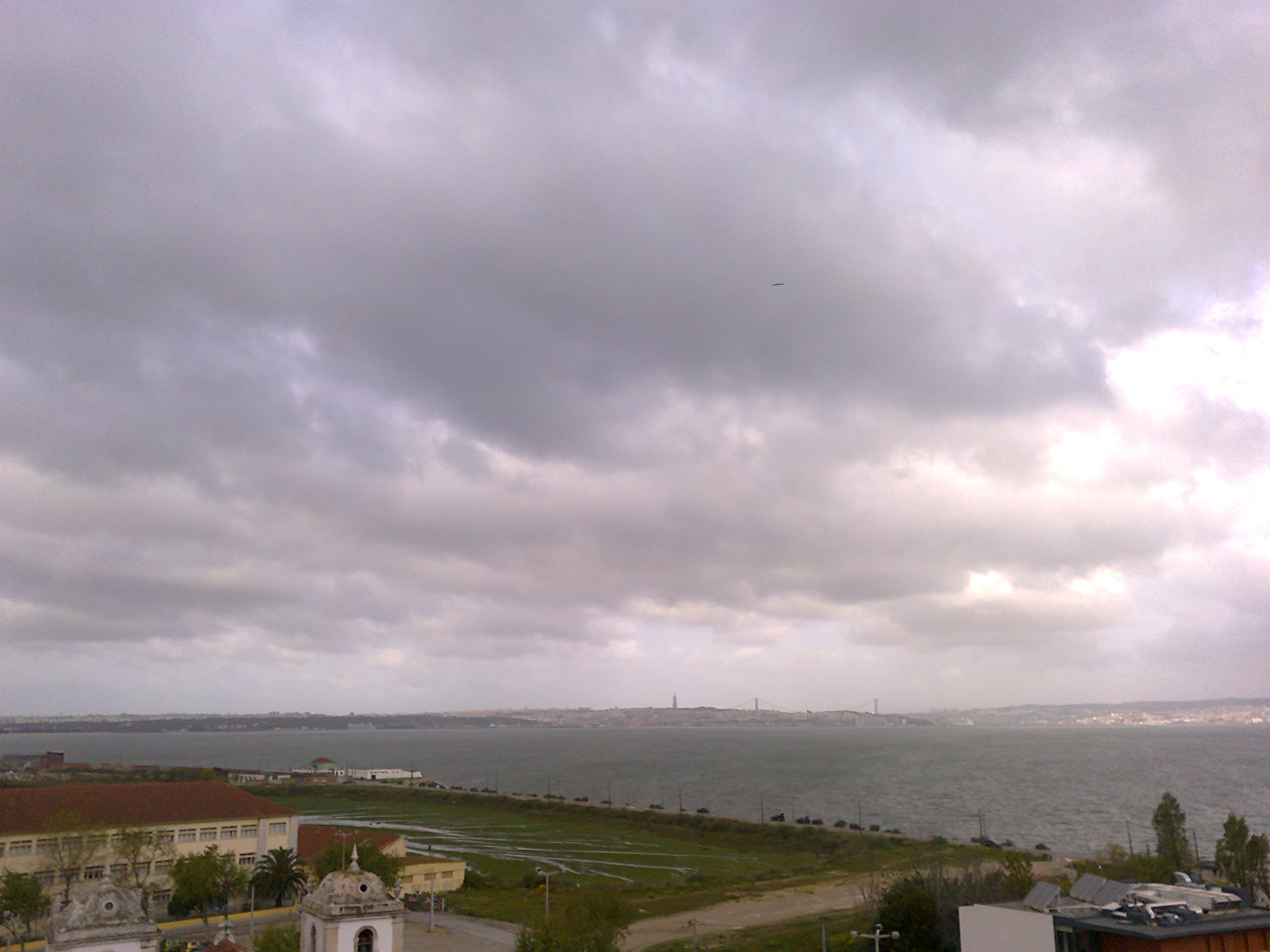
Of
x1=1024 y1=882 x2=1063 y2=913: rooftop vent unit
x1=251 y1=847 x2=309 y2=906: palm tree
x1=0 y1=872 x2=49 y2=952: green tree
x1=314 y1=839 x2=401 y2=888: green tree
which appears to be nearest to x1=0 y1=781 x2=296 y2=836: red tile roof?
x1=0 y1=872 x2=49 y2=952: green tree

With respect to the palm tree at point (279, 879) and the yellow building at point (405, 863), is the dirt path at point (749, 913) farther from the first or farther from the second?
the palm tree at point (279, 879)

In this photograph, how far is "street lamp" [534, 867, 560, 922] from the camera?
146 feet

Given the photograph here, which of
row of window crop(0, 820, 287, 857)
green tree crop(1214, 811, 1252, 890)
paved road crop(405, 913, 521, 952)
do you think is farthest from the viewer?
green tree crop(1214, 811, 1252, 890)

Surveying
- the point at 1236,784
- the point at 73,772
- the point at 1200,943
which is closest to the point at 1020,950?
the point at 1200,943

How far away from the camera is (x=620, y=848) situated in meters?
95.1

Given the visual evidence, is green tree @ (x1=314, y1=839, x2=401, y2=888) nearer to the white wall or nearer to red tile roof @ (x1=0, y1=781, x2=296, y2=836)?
red tile roof @ (x1=0, y1=781, x2=296, y2=836)

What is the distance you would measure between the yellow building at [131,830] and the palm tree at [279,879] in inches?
255

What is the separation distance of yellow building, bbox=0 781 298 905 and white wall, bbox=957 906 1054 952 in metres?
46.8

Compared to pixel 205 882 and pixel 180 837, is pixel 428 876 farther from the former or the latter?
pixel 180 837

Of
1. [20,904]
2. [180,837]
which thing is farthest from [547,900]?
[180,837]

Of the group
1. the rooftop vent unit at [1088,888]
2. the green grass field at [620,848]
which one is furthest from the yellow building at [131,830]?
the rooftop vent unit at [1088,888]

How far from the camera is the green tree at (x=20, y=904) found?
46188 millimetres

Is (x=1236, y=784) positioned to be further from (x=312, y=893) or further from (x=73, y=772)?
(x=73, y=772)

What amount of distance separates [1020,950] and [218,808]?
56.8 metres
